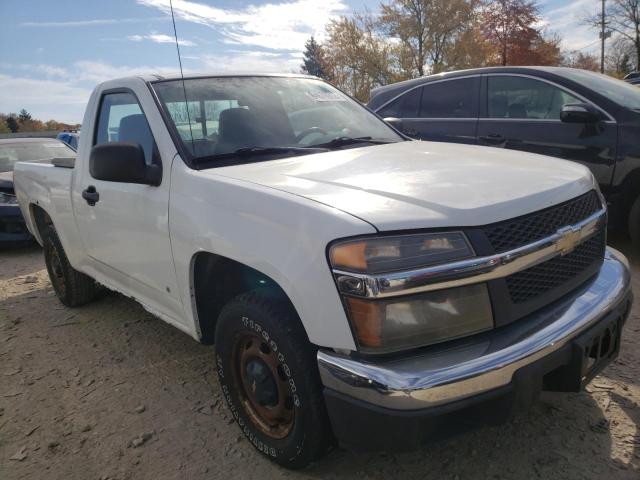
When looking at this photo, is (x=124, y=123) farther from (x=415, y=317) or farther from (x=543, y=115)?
(x=543, y=115)

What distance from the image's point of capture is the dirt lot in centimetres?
220

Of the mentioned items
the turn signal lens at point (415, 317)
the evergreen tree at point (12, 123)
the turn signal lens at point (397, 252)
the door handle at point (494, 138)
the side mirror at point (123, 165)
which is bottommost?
the turn signal lens at point (415, 317)

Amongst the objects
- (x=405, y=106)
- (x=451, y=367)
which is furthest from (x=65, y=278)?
(x=405, y=106)

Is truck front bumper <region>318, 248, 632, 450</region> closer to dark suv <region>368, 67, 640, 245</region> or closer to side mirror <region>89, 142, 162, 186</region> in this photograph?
side mirror <region>89, 142, 162, 186</region>

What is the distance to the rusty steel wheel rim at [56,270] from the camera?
4457mm

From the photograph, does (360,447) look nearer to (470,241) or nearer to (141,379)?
(470,241)

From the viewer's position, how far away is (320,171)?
2.28 metres

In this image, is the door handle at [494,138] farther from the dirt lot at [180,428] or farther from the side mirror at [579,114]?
the dirt lot at [180,428]

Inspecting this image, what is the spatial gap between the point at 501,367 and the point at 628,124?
3641 millimetres

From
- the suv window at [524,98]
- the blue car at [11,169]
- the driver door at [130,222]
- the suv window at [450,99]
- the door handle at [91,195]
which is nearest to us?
the driver door at [130,222]

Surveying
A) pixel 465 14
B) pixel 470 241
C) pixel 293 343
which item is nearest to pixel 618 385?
pixel 470 241

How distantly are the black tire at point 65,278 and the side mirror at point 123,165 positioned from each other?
1.96m

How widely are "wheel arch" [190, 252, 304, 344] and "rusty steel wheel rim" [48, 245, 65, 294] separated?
2.46 m

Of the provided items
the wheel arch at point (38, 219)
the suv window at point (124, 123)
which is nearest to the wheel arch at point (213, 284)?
the suv window at point (124, 123)
